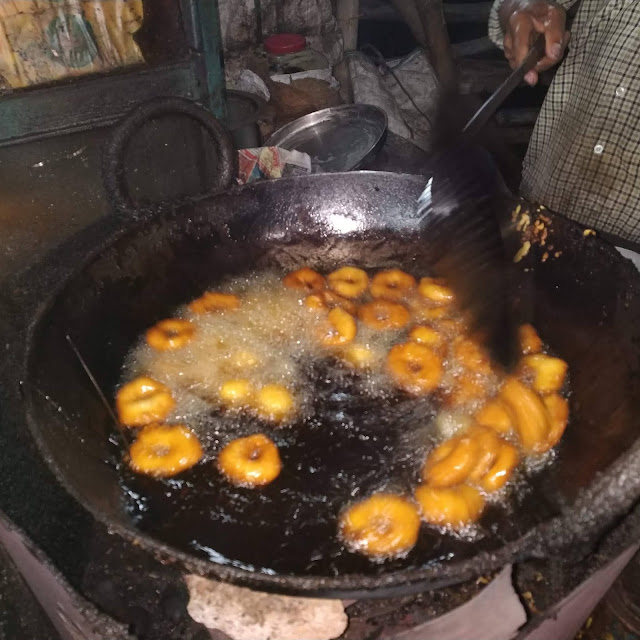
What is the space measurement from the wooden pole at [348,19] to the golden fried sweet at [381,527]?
543 centimetres

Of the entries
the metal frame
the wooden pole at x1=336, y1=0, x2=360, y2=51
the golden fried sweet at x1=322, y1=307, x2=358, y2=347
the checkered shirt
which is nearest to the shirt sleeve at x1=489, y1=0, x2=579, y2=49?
the checkered shirt

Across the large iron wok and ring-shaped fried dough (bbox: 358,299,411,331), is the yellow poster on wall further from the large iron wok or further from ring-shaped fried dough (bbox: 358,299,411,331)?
ring-shaped fried dough (bbox: 358,299,411,331)

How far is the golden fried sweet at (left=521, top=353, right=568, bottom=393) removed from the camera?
7.71 ft

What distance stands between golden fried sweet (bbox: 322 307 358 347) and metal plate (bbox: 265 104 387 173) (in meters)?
2.15

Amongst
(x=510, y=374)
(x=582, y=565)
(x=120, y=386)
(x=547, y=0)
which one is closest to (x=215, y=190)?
(x=120, y=386)

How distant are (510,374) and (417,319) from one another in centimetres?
52

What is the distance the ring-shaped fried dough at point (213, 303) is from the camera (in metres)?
2.69

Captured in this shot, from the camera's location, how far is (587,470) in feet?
6.61

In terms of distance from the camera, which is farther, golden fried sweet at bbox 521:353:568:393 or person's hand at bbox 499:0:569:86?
person's hand at bbox 499:0:569:86

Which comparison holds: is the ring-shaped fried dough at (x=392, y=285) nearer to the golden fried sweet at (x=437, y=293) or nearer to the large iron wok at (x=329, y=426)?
the golden fried sweet at (x=437, y=293)

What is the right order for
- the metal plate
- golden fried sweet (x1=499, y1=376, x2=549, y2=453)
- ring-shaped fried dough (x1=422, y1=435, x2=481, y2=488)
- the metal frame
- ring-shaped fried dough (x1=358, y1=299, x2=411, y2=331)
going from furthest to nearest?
the metal plate → the metal frame → ring-shaped fried dough (x1=358, y1=299, x2=411, y2=331) → golden fried sweet (x1=499, y1=376, x2=549, y2=453) → ring-shaped fried dough (x1=422, y1=435, x2=481, y2=488)

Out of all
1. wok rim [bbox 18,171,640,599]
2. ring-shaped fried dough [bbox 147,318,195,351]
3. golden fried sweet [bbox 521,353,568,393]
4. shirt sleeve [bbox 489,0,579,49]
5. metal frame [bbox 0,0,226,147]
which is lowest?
golden fried sweet [bbox 521,353,568,393]

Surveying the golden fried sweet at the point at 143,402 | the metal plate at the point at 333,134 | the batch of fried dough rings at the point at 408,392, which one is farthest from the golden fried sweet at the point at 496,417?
the metal plate at the point at 333,134

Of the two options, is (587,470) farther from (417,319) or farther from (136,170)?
(136,170)
